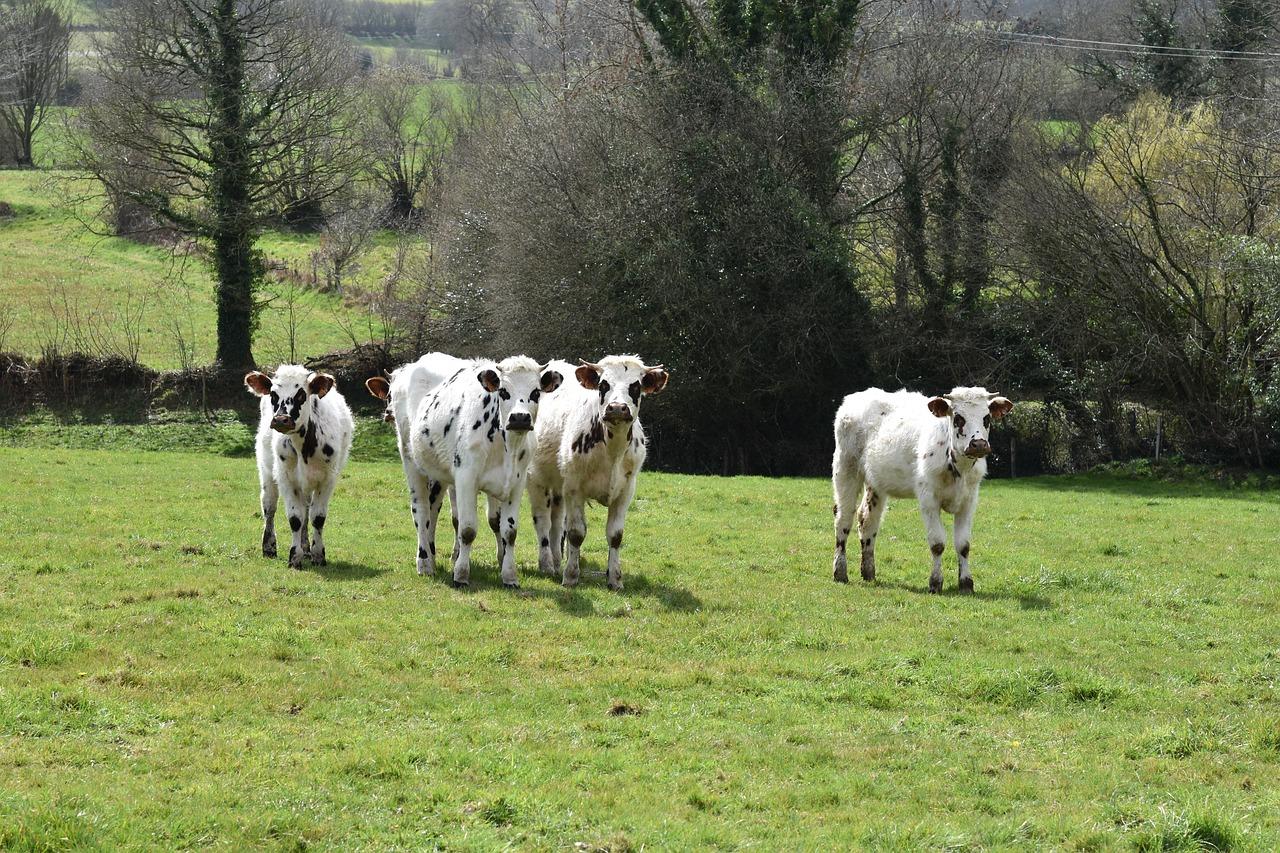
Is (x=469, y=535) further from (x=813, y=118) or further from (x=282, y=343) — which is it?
(x=282, y=343)

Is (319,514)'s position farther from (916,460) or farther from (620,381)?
(916,460)

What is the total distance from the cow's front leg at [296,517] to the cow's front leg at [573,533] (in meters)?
3.19

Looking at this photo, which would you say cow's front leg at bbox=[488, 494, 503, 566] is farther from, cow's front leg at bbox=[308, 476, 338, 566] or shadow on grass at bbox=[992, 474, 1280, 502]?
shadow on grass at bbox=[992, 474, 1280, 502]

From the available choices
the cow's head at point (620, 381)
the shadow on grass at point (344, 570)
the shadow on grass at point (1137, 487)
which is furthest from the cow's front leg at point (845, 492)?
the shadow on grass at point (1137, 487)

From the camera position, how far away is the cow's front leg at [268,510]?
53.8 feet

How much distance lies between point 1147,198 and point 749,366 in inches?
432

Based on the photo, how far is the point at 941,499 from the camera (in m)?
16.2

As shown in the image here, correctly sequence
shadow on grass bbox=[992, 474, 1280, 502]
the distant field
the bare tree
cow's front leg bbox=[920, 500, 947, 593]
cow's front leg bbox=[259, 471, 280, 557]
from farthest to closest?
the bare tree → the distant field → shadow on grass bbox=[992, 474, 1280, 502] → cow's front leg bbox=[259, 471, 280, 557] → cow's front leg bbox=[920, 500, 947, 593]

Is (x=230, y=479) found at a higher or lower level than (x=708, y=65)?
lower

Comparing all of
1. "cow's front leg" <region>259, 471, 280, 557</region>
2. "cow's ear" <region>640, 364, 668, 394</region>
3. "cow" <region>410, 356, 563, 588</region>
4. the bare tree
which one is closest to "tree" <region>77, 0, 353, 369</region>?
the bare tree

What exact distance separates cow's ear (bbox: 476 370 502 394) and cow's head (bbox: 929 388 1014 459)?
5.17m

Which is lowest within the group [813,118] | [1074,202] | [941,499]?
[941,499]

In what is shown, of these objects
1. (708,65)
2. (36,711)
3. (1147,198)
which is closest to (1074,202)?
(1147,198)

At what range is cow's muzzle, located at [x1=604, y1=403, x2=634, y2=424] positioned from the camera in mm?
14492
